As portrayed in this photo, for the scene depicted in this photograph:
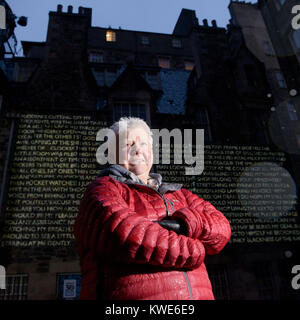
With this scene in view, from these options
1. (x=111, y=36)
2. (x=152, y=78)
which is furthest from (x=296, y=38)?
(x=111, y=36)

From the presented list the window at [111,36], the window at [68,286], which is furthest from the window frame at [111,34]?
the window at [68,286]

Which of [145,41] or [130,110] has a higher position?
[145,41]

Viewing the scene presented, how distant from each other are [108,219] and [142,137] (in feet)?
3.98

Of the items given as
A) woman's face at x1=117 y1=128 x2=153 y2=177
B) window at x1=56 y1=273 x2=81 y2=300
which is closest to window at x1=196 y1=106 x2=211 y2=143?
window at x1=56 y1=273 x2=81 y2=300

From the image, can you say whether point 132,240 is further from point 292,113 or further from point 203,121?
point 292,113

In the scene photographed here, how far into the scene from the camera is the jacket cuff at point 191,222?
173cm

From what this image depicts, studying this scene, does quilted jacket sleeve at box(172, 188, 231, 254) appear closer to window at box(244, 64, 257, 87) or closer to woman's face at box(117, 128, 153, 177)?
woman's face at box(117, 128, 153, 177)

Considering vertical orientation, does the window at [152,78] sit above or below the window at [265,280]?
above

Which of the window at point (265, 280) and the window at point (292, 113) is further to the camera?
the window at point (292, 113)

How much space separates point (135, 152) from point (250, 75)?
11477mm

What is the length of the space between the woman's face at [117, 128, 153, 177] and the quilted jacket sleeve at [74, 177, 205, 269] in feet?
2.53

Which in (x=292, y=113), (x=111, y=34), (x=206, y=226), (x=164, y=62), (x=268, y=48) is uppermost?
(x=111, y=34)

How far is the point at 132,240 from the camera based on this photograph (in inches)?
60.8

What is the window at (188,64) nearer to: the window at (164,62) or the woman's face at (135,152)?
the window at (164,62)
